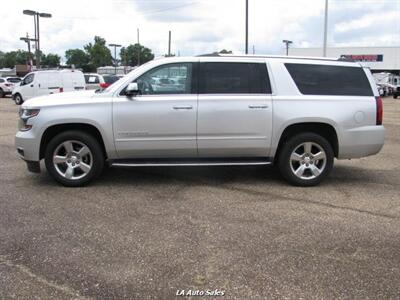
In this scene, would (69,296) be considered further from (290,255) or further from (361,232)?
(361,232)

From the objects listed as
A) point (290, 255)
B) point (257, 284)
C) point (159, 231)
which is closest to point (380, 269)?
point (290, 255)

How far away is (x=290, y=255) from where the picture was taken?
4.32m

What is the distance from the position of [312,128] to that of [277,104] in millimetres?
679

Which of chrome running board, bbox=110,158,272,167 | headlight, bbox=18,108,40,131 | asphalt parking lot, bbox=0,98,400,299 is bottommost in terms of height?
asphalt parking lot, bbox=0,98,400,299

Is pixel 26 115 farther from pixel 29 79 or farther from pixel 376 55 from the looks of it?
pixel 376 55

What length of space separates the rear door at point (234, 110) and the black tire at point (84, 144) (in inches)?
54.6

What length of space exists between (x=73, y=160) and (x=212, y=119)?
199cm

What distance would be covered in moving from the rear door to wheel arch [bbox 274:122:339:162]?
264 mm

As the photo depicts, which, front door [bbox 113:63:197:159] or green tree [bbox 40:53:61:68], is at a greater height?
green tree [bbox 40:53:61:68]

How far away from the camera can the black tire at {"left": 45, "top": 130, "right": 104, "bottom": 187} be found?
652 cm

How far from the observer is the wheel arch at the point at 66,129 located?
6.56 metres

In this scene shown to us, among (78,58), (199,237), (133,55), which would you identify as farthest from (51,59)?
(199,237)

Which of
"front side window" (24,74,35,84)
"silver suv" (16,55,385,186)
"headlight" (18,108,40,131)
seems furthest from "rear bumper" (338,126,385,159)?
"front side window" (24,74,35,84)

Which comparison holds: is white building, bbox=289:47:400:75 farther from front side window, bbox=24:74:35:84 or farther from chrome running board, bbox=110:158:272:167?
chrome running board, bbox=110:158:272:167
